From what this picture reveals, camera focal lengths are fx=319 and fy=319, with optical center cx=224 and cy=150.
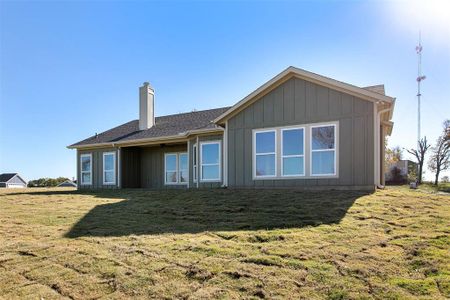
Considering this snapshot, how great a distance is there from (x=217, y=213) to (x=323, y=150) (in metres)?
4.77

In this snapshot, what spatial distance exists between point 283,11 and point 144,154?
10.8 metres

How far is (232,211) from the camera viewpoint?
7773 millimetres

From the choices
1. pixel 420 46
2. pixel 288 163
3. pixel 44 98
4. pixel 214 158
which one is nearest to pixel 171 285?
pixel 288 163

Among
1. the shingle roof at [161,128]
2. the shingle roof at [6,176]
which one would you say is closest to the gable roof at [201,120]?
the shingle roof at [161,128]

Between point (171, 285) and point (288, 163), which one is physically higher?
point (288, 163)

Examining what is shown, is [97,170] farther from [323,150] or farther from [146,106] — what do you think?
[323,150]

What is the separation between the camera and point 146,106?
746 inches

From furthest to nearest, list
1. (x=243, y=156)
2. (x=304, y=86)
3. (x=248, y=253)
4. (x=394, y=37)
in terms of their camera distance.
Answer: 1. (x=394, y=37)
2. (x=243, y=156)
3. (x=304, y=86)
4. (x=248, y=253)

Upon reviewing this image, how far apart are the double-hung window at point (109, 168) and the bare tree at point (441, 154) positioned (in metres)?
34.0

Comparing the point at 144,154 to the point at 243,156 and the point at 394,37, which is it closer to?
the point at 243,156

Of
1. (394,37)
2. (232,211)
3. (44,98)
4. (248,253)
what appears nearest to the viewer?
(248,253)

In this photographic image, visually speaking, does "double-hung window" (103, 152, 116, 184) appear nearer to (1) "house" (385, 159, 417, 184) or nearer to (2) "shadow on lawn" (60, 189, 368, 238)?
(2) "shadow on lawn" (60, 189, 368, 238)

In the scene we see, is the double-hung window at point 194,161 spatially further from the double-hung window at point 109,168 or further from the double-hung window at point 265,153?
the double-hung window at point 109,168

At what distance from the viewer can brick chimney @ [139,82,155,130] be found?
18875mm
